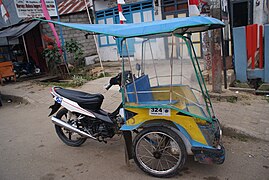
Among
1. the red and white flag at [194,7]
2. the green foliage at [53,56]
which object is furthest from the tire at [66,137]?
the green foliage at [53,56]

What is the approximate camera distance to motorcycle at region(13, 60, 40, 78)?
1127cm

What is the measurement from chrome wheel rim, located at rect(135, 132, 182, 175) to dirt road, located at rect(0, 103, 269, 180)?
0.18 meters

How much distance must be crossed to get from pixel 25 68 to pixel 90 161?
30.9ft

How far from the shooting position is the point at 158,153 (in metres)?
3.09

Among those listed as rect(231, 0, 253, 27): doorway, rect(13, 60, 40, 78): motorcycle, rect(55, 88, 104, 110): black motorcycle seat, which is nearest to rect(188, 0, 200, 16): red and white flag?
rect(55, 88, 104, 110): black motorcycle seat

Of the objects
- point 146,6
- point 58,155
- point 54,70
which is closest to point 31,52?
point 54,70

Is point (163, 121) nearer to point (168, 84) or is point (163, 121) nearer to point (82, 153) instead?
point (168, 84)

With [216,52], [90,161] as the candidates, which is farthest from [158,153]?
[216,52]

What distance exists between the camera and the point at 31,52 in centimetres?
1241

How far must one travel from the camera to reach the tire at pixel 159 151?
2.88 m

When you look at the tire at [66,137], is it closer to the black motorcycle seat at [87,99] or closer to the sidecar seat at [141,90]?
the black motorcycle seat at [87,99]

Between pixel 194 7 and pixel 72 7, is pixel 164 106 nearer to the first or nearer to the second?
pixel 194 7

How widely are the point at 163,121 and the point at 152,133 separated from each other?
209 mm

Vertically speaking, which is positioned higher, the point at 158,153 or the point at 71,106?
the point at 71,106
